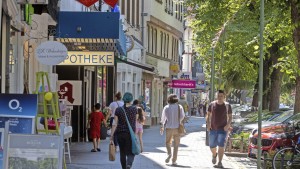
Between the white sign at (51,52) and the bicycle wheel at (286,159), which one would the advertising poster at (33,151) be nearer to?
the white sign at (51,52)

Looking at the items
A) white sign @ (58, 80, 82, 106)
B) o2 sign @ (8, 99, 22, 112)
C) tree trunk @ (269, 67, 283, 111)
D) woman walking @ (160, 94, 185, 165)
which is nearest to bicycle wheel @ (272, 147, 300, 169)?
woman walking @ (160, 94, 185, 165)

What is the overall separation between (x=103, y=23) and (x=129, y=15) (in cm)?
2093

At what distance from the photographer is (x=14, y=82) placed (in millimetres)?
15945

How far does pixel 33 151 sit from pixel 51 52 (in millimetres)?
4651

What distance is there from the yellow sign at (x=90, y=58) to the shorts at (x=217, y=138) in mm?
5330

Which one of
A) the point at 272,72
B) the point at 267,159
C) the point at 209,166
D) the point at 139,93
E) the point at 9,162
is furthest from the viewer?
the point at 139,93

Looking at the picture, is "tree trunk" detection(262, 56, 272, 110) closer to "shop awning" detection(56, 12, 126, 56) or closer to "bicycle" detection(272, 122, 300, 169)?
"shop awning" detection(56, 12, 126, 56)

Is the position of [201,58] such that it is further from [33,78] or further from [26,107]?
[26,107]

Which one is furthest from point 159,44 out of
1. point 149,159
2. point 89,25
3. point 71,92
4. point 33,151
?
point 33,151

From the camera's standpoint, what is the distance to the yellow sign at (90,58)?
2120 cm

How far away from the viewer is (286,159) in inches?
591

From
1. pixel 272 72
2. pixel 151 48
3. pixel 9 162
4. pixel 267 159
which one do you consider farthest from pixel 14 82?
pixel 151 48

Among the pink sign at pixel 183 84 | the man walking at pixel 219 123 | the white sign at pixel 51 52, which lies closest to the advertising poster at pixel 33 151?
the white sign at pixel 51 52

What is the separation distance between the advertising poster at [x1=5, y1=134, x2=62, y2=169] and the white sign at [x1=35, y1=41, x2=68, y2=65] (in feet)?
14.7
